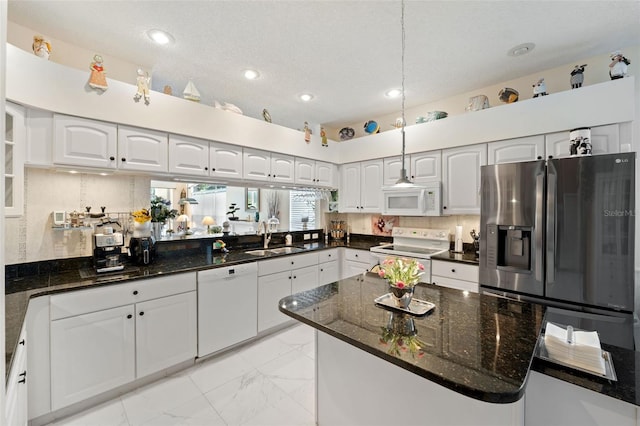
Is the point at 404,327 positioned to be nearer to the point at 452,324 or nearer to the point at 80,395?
the point at 452,324

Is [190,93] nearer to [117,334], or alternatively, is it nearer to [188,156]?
[188,156]

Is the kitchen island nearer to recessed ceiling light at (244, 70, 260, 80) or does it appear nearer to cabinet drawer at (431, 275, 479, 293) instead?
cabinet drawer at (431, 275, 479, 293)

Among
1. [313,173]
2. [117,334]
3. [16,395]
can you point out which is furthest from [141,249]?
[313,173]

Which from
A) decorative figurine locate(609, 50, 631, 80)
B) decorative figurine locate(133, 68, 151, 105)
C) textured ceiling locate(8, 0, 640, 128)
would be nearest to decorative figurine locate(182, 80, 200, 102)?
textured ceiling locate(8, 0, 640, 128)

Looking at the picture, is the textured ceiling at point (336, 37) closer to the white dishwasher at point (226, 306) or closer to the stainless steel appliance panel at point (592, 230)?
the stainless steel appliance panel at point (592, 230)

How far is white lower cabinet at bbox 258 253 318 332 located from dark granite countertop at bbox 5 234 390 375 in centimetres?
15

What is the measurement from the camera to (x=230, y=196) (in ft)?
11.9

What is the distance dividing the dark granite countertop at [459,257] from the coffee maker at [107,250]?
3039 mm

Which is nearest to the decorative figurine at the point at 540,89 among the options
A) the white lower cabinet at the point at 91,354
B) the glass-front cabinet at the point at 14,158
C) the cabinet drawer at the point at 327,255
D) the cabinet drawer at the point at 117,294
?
the cabinet drawer at the point at 327,255

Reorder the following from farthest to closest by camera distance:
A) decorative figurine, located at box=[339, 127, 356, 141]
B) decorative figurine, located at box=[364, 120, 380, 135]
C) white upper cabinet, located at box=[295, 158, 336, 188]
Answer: decorative figurine, located at box=[339, 127, 356, 141] → decorative figurine, located at box=[364, 120, 380, 135] → white upper cabinet, located at box=[295, 158, 336, 188]

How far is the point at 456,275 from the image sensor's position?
111 inches

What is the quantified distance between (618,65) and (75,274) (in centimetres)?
463

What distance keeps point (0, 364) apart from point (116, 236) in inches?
86.1

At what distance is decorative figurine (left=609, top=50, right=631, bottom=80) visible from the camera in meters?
2.20
